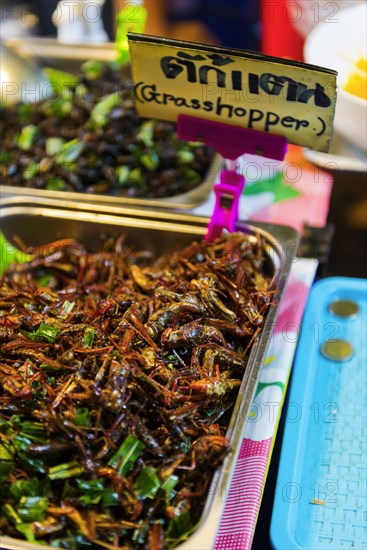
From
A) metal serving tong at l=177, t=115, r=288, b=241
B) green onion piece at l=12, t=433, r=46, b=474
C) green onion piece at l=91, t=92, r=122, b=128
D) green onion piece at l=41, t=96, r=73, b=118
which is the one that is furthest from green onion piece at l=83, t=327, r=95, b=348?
green onion piece at l=41, t=96, r=73, b=118

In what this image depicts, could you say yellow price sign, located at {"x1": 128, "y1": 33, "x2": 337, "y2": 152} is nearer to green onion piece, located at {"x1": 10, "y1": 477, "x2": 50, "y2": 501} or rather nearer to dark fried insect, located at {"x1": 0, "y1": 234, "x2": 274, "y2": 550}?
dark fried insect, located at {"x1": 0, "y1": 234, "x2": 274, "y2": 550}

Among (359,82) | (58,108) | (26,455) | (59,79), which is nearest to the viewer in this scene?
(26,455)

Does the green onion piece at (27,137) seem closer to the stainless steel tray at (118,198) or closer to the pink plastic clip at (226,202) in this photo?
the stainless steel tray at (118,198)

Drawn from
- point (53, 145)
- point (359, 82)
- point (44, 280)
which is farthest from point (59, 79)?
point (359, 82)

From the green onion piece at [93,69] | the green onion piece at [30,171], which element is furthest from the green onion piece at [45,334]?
the green onion piece at [93,69]

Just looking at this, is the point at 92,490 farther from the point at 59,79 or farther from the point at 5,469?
the point at 59,79

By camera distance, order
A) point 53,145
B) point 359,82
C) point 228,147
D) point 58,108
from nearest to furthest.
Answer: point 228,147 < point 359,82 < point 53,145 < point 58,108
